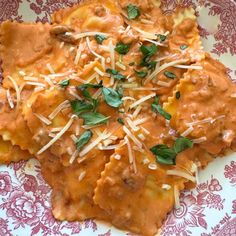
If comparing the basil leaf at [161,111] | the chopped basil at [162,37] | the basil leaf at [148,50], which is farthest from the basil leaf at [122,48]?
the basil leaf at [161,111]

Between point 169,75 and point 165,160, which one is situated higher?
point 169,75

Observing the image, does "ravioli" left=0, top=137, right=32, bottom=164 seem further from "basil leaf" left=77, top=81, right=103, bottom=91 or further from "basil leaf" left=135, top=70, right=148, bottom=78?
"basil leaf" left=135, top=70, right=148, bottom=78

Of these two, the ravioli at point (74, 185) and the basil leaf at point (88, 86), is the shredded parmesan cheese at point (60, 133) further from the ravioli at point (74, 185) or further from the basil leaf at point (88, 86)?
the basil leaf at point (88, 86)

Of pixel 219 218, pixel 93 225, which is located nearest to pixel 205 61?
pixel 219 218

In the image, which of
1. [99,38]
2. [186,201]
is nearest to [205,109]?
[186,201]

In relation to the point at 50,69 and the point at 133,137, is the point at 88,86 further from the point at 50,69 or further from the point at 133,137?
the point at 133,137

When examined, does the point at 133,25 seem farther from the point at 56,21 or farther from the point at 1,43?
the point at 1,43
